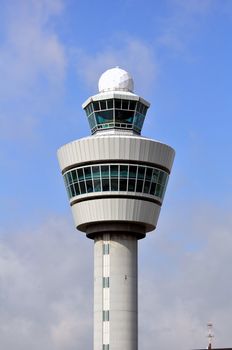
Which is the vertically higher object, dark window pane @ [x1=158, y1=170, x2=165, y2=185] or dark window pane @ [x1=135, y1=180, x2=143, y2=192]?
dark window pane @ [x1=158, y1=170, x2=165, y2=185]

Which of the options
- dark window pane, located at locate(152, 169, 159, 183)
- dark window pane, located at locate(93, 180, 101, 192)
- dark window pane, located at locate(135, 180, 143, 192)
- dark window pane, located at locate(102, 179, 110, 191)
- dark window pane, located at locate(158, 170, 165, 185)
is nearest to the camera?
dark window pane, located at locate(102, 179, 110, 191)

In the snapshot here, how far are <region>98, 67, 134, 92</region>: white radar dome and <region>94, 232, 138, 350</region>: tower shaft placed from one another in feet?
57.0

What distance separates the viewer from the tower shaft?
75.8 metres

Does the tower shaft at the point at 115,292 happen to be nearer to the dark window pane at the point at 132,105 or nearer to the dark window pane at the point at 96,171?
the dark window pane at the point at 96,171

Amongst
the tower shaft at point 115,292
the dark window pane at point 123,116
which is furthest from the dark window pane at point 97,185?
the dark window pane at point 123,116

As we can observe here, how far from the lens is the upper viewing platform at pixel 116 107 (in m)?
81.8

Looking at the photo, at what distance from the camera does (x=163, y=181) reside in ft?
266

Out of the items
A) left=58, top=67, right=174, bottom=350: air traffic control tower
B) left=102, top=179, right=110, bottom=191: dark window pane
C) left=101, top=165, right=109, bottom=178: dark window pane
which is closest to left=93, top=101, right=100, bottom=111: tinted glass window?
left=58, top=67, right=174, bottom=350: air traffic control tower

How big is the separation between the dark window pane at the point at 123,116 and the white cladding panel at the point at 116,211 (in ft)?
33.4

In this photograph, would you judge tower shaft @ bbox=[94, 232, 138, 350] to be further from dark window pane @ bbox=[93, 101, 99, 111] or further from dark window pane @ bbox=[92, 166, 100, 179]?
dark window pane @ bbox=[93, 101, 99, 111]

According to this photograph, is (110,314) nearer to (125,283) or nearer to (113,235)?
(125,283)

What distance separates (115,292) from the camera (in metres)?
76.7

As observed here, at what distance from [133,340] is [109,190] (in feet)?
53.1

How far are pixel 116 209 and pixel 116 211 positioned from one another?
22 cm
